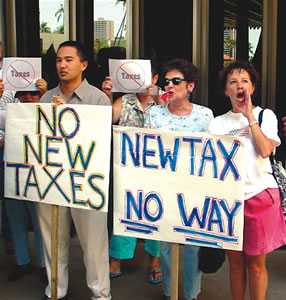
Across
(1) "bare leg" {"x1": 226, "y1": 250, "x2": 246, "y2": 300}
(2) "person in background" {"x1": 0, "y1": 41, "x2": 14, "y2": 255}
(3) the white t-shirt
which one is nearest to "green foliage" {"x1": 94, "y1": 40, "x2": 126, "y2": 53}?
(2) "person in background" {"x1": 0, "y1": 41, "x2": 14, "y2": 255}

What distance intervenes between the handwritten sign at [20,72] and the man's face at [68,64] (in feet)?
1.32

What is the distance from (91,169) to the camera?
295cm

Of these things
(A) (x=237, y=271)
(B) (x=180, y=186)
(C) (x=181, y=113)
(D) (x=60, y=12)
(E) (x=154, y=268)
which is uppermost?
(D) (x=60, y=12)

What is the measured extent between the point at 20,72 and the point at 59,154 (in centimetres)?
103

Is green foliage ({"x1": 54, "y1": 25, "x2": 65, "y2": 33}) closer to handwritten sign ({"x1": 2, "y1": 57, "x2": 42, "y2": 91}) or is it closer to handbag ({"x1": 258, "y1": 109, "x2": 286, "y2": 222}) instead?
handwritten sign ({"x1": 2, "y1": 57, "x2": 42, "y2": 91})

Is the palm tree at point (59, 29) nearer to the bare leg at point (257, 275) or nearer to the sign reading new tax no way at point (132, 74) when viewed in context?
the sign reading new tax no way at point (132, 74)

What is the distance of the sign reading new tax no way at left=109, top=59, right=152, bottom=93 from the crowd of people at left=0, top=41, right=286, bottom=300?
0.23 ft

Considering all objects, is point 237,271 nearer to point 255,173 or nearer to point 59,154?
point 255,173

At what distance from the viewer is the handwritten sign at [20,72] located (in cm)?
377

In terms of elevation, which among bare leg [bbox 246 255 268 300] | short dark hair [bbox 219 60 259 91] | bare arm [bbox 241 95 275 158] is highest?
short dark hair [bbox 219 60 259 91]

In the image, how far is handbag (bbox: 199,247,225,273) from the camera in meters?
3.29

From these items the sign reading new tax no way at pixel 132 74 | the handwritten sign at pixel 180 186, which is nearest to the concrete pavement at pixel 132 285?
the handwritten sign at pixel 180 186

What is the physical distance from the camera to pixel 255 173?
9.55 feet

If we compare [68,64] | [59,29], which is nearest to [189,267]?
[68,64]
